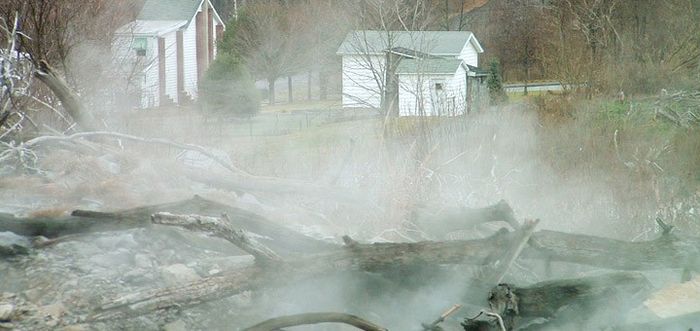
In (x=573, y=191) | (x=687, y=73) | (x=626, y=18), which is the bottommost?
(x=573, y=191)

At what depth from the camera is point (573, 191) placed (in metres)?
11.1

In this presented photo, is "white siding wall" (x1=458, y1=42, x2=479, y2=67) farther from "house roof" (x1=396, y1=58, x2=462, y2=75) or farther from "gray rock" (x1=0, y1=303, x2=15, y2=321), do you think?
"gray rock" (x1=0, y1=303, x2=15, y2=321)

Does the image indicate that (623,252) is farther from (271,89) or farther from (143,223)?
(271,89)

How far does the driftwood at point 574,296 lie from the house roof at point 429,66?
398 inches

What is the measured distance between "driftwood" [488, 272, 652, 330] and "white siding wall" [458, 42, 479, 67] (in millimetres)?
21591

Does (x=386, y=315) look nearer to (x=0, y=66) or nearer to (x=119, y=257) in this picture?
(x=119, y=257)

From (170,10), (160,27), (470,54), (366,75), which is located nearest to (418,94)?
(366,75)

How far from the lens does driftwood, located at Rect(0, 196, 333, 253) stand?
518cm

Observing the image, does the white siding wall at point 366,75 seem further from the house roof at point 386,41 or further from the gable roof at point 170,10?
the gable roof at point 170,10

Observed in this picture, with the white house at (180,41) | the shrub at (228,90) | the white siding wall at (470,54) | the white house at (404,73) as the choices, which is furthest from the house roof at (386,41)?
the white house at (180,41)

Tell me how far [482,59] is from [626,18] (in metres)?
7.57

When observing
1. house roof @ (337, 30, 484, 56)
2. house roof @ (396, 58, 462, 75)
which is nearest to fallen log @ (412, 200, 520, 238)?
house roof @ (396, 58, 462, 75)

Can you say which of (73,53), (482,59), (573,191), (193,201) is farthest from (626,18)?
(193,201)

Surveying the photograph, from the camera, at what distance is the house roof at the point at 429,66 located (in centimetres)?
1632
